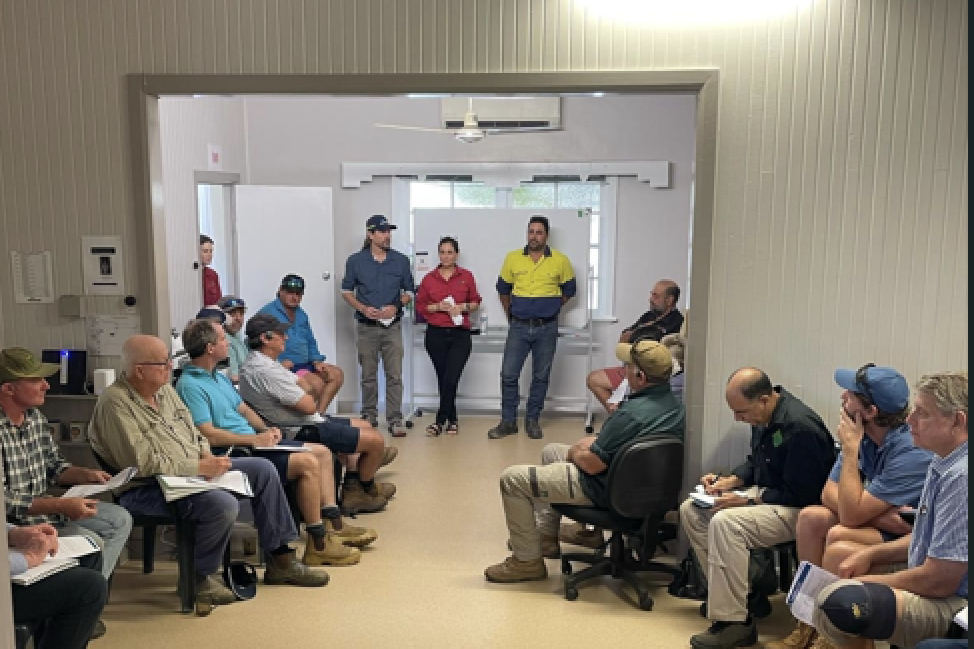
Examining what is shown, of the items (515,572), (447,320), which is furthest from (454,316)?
(515,572)

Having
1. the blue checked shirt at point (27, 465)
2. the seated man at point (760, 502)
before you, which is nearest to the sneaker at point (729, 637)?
the seated man at point (760, 502)

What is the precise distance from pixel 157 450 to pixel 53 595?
79 centimetres

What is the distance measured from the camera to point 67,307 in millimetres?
3934

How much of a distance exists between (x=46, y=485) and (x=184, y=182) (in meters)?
3.22

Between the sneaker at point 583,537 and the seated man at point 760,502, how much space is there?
0.85m

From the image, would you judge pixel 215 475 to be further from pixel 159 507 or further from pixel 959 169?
pixel 959 169

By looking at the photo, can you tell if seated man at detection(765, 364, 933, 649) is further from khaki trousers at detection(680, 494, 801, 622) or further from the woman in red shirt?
the woman in red shirt

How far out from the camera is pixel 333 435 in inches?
175

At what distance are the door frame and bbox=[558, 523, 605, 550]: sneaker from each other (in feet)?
2.08

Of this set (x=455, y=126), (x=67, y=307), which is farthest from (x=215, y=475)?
(x=455, y=126)

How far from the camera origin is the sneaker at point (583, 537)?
4.11 meters

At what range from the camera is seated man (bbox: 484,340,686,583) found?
3510mm

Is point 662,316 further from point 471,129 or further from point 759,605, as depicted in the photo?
point 759,605

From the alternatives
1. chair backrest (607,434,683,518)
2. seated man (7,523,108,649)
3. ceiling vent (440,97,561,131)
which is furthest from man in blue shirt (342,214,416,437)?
seated man (7,523,108,649)
